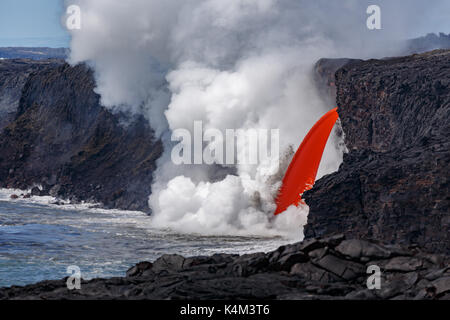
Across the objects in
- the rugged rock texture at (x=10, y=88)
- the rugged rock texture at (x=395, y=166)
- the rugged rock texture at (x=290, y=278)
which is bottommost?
the rugged rock texture at (x=290, y=278)

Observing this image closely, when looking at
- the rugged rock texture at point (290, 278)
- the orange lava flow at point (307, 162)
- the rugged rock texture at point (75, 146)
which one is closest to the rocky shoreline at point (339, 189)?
the rugged rock texture at point (290, 278)

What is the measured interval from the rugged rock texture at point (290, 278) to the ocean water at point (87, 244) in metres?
10.2

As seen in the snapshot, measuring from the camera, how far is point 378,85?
154 feet

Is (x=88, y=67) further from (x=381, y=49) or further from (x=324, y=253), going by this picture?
(x=324, y=253)

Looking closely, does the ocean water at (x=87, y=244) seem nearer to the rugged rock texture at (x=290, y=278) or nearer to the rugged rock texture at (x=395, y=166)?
the rugged rock texture at (x=395, y=166)

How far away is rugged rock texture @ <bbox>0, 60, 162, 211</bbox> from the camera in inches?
3056

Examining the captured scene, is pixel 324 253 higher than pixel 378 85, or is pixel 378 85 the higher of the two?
pixel 378 85

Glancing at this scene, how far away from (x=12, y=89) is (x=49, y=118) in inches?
1192

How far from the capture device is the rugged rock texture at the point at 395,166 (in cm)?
3497

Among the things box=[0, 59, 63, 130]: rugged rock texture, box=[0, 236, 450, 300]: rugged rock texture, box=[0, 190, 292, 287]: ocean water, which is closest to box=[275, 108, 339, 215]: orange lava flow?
box=[0, 190, 292, 287]: ocean water

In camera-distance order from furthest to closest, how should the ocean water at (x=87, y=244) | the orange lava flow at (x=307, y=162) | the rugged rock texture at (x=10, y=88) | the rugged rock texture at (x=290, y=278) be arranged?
the rugged rock texture at (x=10, y=88) → the orange lava flow at (x=307, y=162) → the ocean water at (x=87, y=244) → the rugged rock texture at (x=290, y=278)

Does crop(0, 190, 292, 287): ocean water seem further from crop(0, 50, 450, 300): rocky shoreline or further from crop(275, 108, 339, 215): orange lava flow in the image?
crop(275, 108, 339, 215): orange lava flow

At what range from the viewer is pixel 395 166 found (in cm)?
3650

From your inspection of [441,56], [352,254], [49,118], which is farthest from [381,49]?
[352,254]
